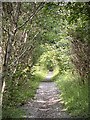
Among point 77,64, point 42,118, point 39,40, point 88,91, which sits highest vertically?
point 39,40

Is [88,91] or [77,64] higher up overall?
[77,64]

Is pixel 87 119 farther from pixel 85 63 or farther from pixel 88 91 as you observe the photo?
pixel 85 63

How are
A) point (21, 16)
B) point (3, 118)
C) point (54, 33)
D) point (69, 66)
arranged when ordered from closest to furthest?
point (3, 118) < point (21, 16) < point (54, 33) < point (69, 66)

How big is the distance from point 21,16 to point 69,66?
8.23 metres

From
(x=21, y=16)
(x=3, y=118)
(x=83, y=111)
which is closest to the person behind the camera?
(x=3, y=118)

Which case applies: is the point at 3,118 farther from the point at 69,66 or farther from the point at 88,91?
the point at 69,66

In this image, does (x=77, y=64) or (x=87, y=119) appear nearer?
(x=87, y=119)

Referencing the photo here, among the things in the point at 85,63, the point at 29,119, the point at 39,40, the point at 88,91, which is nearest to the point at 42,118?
the point at 29,119

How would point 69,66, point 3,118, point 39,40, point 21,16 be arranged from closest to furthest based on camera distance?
point 3,118, point 21,16, point 39,40, point 69,66

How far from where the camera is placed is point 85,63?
14.6 meters

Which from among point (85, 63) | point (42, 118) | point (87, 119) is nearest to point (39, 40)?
point (85, 63)

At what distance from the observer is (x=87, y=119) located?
8.96 m

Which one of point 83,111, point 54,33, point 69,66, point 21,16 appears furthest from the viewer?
point 69,66

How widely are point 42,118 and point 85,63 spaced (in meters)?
5.24
